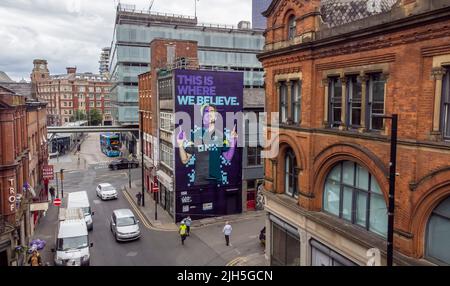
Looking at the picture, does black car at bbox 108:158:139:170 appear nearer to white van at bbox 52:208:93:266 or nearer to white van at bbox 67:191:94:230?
white van at bbox 67:191:94:230

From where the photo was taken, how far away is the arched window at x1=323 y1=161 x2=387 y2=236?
12820mm

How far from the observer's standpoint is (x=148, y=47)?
5647cm

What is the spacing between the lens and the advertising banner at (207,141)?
89.3ft

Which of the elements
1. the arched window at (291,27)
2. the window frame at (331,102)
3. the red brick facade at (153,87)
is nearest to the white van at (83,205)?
the red brick facade at (153,87)

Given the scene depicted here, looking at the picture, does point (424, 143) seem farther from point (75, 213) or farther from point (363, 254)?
point (75, 213)

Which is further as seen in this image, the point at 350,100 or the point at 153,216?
the point at 153,216

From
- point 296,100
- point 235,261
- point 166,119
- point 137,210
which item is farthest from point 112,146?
point 296,100

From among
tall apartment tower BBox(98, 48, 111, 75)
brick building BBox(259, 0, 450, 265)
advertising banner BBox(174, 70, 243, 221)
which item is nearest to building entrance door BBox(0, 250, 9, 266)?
advertising banner BBox(174, 70, 243, 221)

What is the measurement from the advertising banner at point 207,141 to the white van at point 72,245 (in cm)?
794

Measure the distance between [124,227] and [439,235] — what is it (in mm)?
19057

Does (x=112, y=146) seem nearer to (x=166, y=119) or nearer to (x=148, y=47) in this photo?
(x=148, y=47)

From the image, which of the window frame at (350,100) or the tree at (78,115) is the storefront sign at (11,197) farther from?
the tree at (78,115)

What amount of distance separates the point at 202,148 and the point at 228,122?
294cm
